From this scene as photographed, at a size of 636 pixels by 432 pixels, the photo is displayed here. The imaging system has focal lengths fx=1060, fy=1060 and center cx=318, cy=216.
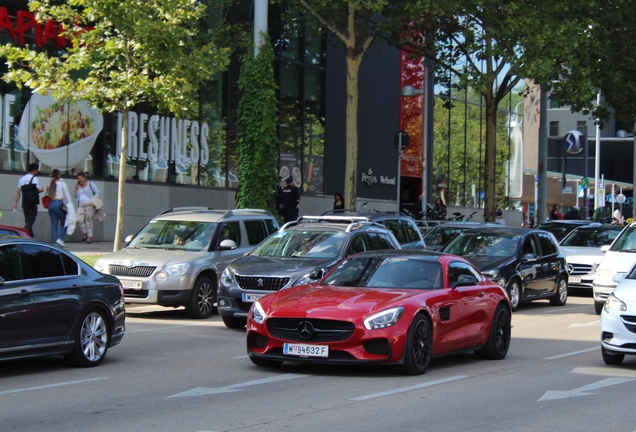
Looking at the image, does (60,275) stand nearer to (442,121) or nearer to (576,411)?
(576,411)

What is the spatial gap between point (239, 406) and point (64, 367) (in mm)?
3561

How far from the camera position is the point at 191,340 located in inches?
588

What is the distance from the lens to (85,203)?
2844 centimetres

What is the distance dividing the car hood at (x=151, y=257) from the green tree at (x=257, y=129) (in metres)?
7.46

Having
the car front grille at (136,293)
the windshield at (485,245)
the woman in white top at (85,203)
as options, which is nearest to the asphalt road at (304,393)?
the car front grille at (136,293)

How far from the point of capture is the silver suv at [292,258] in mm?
15781

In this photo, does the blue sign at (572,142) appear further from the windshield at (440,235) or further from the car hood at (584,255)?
the windshield at (440,235)

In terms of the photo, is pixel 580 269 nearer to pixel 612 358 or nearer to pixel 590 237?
pixel 590 237

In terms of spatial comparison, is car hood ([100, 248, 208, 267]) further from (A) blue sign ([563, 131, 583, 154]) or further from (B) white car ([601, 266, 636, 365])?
(A) blue sign ([563, 131, 583, 154])

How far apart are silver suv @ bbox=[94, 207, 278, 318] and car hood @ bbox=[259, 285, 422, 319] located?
542 cm

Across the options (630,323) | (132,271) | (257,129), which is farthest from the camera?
(257,129)

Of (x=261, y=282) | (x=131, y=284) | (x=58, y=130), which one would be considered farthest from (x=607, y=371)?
(x=58, y=130)

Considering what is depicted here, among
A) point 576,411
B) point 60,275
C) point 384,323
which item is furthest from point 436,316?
point 60,275

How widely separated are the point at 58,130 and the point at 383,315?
66.0ft
